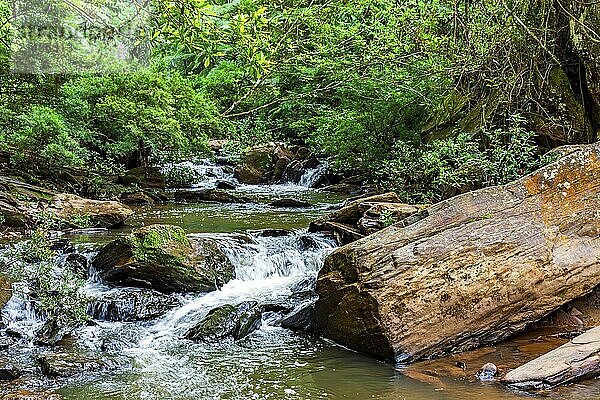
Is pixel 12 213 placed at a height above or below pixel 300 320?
above

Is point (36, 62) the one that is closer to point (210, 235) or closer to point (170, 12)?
point (210, 235)

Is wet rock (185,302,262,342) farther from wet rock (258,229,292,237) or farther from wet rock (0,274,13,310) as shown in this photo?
wet rock (258,229,292,237)

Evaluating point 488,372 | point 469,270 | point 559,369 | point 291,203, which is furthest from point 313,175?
point 559,369

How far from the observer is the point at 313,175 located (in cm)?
2031

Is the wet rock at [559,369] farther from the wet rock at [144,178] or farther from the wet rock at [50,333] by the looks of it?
the wet rock at [144,178]

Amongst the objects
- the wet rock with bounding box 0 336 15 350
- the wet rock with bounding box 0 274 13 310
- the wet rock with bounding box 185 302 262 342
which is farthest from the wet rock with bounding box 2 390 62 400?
the wet rock with bounding box 0 274 13 310

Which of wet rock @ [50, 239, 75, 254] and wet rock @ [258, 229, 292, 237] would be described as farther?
wet rock @ [258, 229, 292, 237]

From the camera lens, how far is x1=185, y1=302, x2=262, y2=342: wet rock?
7203mm

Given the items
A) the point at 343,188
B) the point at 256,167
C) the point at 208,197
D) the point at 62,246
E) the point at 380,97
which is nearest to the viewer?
the point at 62,246

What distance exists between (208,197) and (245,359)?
10.3 meters

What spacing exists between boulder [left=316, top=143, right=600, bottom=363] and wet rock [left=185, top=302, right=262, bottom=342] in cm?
83

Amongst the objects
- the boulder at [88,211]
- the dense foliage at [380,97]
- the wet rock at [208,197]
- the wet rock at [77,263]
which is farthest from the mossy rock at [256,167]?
the wet rock at [77,263]

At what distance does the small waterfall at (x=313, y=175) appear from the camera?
65.0 ft

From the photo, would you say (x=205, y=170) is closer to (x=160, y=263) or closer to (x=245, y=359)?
(x=160, y=263)
